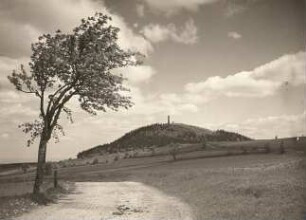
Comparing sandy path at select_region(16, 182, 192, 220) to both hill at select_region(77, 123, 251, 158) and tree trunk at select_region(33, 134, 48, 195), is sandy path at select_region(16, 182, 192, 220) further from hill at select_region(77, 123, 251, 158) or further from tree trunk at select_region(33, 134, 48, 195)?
hill at select_region(77, 123, 251, 158)

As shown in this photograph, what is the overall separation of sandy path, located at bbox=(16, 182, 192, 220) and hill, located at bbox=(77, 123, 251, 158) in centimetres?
7913

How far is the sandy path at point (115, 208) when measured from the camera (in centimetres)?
1809

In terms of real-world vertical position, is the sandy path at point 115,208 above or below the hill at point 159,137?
below

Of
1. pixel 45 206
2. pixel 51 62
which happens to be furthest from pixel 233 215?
pixel 51 62

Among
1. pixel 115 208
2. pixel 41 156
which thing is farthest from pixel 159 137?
pixel 115 208

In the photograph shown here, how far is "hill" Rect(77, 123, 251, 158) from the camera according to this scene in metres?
109

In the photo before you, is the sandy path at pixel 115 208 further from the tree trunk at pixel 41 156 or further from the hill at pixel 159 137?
the hill at pixel 159 137

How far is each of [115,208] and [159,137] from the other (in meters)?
96.8

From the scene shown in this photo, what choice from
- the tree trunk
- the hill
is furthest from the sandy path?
the hill

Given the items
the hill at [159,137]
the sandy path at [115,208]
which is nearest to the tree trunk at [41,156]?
the sandy path at [115,208]

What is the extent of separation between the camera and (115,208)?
20.7 meters

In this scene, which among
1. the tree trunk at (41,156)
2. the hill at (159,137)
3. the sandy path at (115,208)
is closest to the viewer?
the sandy path at (115,208)

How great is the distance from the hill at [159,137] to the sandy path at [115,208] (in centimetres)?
7913

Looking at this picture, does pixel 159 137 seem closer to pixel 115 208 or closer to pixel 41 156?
pixel 41 156
